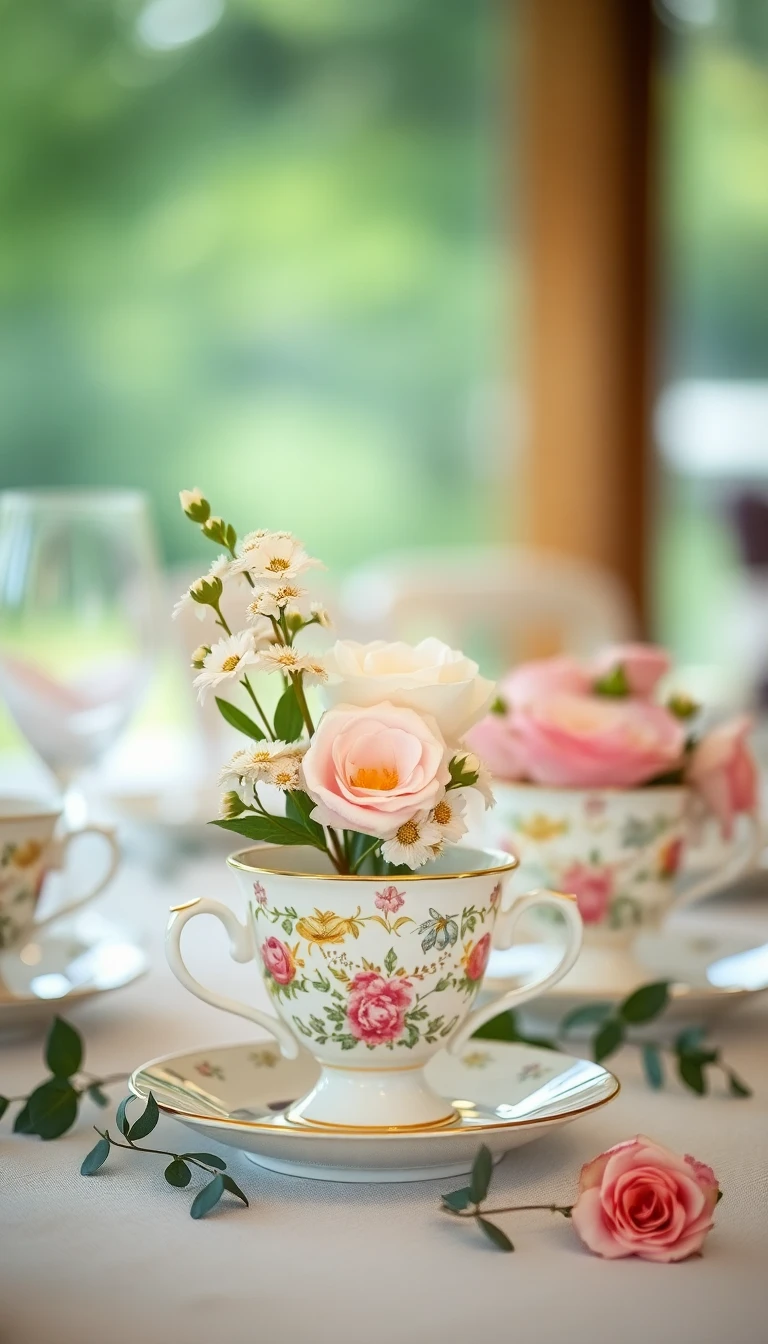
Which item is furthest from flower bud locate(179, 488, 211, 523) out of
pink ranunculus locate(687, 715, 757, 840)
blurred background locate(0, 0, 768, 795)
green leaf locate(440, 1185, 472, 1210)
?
blurred background locate(0, 0, 768, 795)

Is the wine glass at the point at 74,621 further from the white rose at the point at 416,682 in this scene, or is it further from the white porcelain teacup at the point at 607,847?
the white rose at the point at 416,682

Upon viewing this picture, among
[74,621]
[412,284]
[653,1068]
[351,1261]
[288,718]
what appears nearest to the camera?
[351,1261]

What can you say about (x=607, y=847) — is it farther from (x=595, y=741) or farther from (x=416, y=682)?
(x=416, y=682)

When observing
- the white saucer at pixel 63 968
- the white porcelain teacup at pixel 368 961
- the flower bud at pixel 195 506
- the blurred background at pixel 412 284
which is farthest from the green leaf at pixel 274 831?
the blurred background at pixel 412 284

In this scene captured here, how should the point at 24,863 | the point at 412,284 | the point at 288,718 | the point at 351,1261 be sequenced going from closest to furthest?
the point at 351,1261 < the point at 288,718 < the point at 24,863 < the point at 412,284

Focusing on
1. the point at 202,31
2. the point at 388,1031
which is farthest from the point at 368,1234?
the point at 202,31

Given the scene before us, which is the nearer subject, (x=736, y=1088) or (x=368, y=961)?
(x=368, y=961)

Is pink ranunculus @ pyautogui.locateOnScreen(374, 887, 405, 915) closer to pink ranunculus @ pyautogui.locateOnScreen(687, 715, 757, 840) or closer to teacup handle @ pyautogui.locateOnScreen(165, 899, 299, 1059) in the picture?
teacup handle @ pyautogui.locateOnScreen(165, 899, 299, 1059)

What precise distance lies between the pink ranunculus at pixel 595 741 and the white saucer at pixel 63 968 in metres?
0.25

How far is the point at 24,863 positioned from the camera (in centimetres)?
81

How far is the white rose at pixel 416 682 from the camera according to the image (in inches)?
22.9

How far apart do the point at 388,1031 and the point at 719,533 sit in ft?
13.5

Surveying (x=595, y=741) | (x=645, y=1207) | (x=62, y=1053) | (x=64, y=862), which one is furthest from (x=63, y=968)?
(x=645, y=1207)

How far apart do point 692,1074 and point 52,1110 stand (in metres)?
0.28
